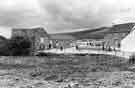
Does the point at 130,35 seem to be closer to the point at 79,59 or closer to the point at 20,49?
the point at 79,59

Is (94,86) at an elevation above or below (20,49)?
below

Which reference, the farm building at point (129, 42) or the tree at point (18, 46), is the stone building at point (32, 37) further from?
the farm building at point (129, 42)

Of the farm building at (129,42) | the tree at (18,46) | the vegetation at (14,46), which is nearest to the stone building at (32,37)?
the tree at (18,46)

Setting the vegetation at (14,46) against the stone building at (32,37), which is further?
the stone building at (32,37)

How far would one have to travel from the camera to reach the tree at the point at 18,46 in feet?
73.2

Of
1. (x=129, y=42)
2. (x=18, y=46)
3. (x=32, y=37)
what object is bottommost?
(x=18, y=46)

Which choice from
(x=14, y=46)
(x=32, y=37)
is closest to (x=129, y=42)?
(x=32, y=37)

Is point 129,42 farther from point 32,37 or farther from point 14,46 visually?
point 14,46

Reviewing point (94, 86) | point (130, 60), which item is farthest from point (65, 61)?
point (94, 86)

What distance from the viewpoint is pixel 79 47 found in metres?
29.5

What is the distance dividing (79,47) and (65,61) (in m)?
12.0

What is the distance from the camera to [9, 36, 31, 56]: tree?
22.3m

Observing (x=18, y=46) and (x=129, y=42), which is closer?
(x=18, y=46)

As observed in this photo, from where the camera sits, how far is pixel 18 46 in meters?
22.4
